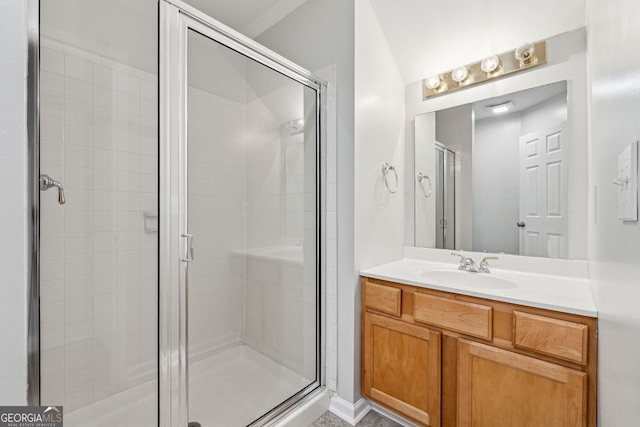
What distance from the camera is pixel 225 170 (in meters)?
1.63

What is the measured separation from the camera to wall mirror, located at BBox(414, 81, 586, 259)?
161 cm

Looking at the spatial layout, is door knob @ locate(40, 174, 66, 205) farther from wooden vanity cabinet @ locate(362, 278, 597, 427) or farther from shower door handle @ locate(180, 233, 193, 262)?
wooden vanity cabinet @ locate(362, 278, 597, 427)

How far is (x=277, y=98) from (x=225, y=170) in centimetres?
54

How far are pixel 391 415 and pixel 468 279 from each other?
892 mm

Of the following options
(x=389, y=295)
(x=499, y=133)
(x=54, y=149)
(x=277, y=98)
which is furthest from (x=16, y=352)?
(x=499, y=133)

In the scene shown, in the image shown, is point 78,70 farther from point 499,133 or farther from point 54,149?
point 499,133

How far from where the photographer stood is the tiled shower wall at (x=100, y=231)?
43.7 inches

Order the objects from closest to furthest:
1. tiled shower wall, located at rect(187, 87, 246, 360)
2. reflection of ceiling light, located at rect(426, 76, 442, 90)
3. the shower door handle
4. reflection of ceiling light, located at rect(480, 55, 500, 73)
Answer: the shower door handle → tiled shower wall, located at rect(187, 87, 246, 360) → reflection of ceiling light, located at rect(480, 55, 500, 73) → reflection of ceiling light, located at rect(426, 76, 442, 90)

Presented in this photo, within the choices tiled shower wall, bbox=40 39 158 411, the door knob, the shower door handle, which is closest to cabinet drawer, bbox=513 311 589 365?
the shower door handle

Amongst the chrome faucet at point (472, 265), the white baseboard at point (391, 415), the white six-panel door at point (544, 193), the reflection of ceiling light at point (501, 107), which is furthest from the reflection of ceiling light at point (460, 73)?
the white baseboard at point (391, 415)

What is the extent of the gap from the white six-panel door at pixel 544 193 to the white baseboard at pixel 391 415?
3.79ft

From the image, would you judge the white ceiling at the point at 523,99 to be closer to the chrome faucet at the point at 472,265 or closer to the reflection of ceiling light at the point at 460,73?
the reflection of ceiling light at the point at 460,73

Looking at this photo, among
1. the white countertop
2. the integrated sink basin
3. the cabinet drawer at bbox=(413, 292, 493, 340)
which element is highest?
the white countertop

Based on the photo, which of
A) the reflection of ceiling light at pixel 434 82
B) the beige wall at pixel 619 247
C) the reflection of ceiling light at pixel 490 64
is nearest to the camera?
the beige wall at pixel 619 247
